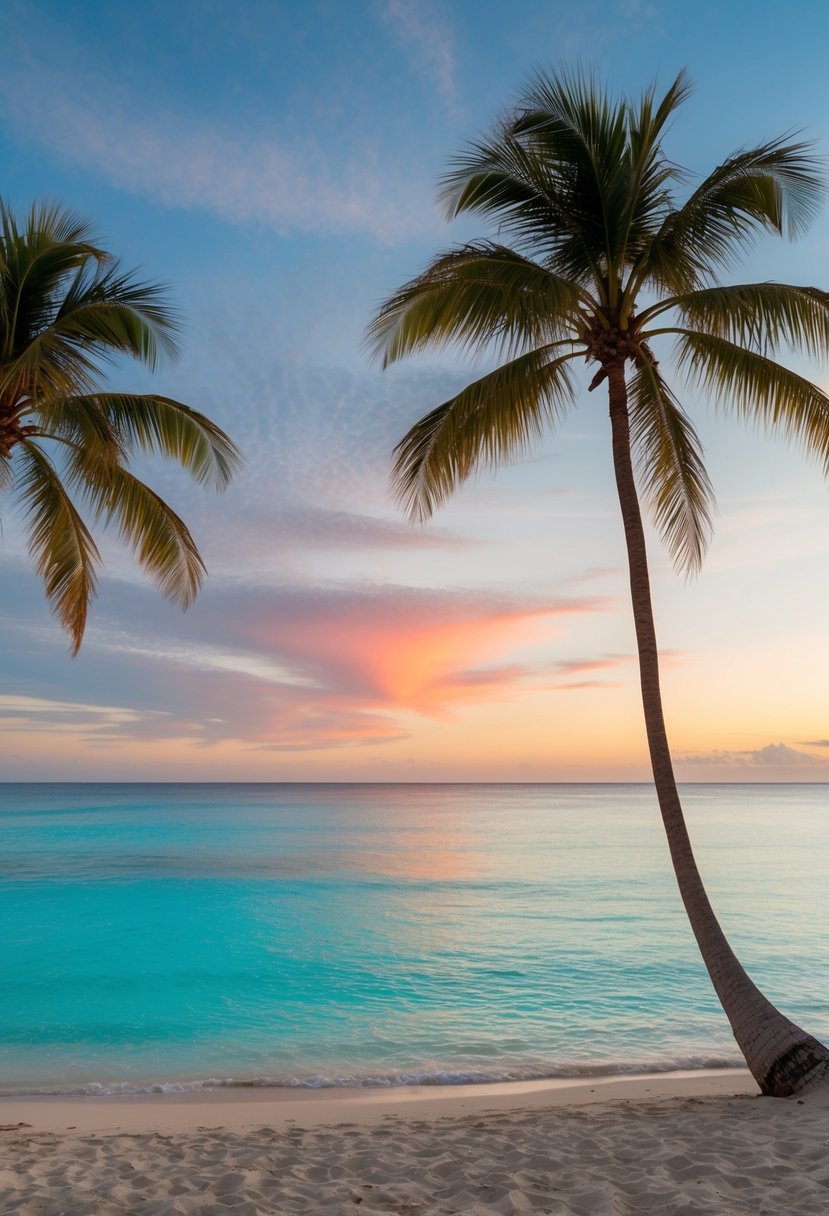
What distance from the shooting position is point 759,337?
749 cm

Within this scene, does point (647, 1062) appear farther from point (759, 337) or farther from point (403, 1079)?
point (759, 337)

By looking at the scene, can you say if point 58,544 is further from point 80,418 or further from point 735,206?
point 735,206

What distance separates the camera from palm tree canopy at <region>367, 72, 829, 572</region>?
7.53 metres

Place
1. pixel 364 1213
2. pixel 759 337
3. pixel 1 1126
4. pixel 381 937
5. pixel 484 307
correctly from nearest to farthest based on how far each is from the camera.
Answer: pixel 364 1213, pixel 1 1126, pixel 759 337, pixel 484 307, pixel 381 937

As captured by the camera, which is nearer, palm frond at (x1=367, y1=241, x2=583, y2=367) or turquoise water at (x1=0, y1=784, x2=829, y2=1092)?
palm frond at (x1=367, y1=241, x2=583, y2=367)

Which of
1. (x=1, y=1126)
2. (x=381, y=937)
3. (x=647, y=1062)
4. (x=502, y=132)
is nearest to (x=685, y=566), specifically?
(x=502, y=132)

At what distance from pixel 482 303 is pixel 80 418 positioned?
13.3 feet

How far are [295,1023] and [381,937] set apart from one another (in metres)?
6.34

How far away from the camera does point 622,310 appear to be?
7.77 metres

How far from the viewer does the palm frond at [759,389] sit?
24.6 ft

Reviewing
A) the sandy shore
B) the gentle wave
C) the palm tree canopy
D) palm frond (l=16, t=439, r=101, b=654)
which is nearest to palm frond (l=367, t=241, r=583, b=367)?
the palm tree canopy

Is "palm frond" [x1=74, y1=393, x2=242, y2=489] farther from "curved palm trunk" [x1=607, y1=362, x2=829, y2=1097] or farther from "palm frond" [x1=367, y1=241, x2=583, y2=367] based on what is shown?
"curved palm trunk" [x1=607, y1=362, x2=829, y2=1097]

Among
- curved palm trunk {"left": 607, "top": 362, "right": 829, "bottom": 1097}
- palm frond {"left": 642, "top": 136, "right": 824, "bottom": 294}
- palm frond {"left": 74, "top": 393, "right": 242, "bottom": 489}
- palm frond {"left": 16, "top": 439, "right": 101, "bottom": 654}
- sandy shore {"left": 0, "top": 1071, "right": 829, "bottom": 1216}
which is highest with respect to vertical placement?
palm frond {"left": 642, "top": 136, "right": 824, "bottom": 294}

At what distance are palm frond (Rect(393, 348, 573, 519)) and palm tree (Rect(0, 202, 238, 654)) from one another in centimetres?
266
